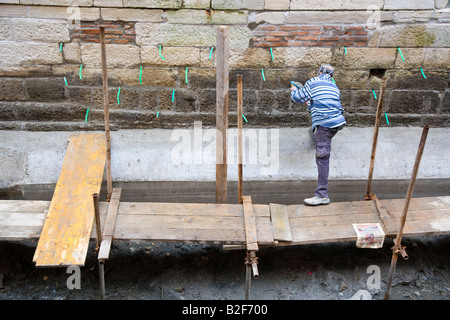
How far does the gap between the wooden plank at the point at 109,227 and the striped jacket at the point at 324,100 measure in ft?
7.00

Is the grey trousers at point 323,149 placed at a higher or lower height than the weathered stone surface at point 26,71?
lower

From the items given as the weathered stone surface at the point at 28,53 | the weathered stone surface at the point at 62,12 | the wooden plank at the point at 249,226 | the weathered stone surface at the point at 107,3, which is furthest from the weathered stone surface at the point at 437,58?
the weathered stone surface at the point at 28,53

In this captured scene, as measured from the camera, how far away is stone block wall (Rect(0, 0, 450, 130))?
494 centimetres

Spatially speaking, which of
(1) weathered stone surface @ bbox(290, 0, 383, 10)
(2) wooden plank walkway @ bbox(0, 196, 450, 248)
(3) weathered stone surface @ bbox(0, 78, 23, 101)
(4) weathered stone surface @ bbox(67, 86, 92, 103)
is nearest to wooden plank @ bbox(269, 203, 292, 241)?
(2) wooden plank walkway @ bbox(0, 196, 450, 248)

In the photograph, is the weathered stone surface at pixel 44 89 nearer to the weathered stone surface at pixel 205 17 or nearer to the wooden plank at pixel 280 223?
the weathered stone surface at pixel 205 17

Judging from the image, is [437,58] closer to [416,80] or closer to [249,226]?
[416,80]

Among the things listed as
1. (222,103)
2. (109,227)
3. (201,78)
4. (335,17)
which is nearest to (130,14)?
(201,78)

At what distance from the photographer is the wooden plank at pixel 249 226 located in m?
3.70

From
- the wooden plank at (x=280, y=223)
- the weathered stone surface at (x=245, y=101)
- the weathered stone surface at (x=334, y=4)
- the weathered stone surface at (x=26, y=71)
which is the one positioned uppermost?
the weathered stone surface at (x=334, y=4)

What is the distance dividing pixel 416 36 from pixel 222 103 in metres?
2.91

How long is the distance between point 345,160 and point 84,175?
3.06m

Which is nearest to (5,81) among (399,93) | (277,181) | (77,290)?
(77,290)

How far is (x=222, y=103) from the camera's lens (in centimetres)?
393

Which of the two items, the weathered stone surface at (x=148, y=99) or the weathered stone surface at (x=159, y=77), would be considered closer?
the weathered stone surface at (x=159, y=77)
